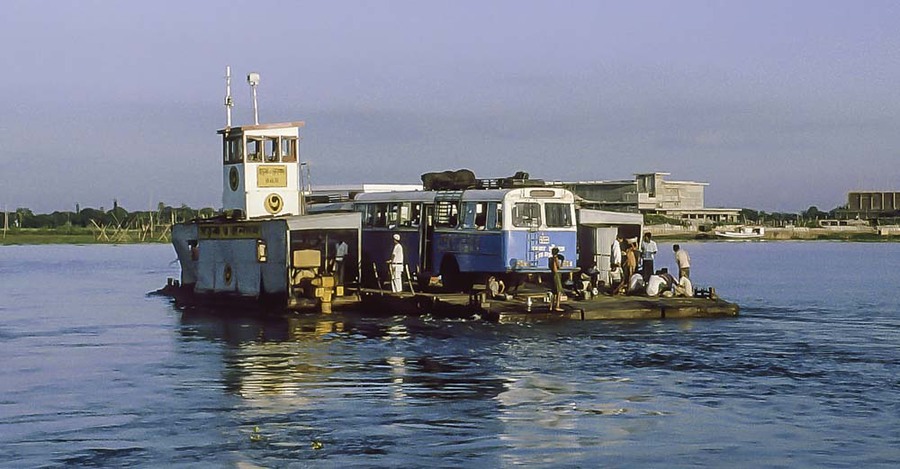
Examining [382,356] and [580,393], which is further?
[382,356]

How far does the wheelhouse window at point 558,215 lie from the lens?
1318 inches

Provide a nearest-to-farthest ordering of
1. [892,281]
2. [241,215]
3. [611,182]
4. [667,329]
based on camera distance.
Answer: [667,329] → [241,215] → [892,281] → [611,182]

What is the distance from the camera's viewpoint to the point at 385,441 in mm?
16906

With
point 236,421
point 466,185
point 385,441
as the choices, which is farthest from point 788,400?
point 466,185

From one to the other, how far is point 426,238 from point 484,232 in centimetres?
306

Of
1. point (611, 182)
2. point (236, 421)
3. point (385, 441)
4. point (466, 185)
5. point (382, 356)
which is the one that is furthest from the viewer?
point (611, 182)

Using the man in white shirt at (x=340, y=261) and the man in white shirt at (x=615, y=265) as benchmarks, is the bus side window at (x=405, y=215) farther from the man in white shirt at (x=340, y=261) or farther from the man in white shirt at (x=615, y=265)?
the man in white shirt at (x=615, y=265)

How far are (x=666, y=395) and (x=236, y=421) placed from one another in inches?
284

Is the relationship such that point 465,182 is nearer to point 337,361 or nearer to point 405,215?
point 405,215

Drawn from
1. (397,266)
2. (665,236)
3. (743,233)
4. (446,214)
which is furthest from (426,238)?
(743,233)

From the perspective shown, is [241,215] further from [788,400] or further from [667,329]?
[788,400]

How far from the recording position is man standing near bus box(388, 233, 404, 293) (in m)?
34.8

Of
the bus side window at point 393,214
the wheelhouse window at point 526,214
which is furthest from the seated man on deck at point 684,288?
the bus side window at point 393,214

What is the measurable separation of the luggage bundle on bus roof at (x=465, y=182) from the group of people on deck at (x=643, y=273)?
3545 millimetres
